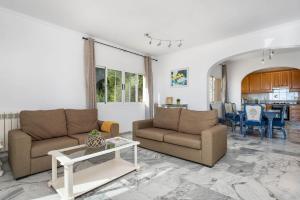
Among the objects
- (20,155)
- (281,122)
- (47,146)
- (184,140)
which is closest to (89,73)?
(47,146)

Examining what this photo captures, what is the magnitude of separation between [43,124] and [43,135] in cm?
19

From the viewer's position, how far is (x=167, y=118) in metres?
3.59

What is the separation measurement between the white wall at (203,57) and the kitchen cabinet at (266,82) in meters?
4.46

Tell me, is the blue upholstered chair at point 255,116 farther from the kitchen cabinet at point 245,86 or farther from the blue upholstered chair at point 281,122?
the kitchen cabinet at point 245,86

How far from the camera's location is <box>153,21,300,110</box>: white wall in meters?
3.68

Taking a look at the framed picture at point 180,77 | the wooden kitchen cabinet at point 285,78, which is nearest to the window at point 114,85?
the framed picture at point 180,77

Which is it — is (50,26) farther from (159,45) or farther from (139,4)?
(159,45)

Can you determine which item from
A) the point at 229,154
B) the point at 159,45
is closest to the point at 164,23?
the point at 159,45

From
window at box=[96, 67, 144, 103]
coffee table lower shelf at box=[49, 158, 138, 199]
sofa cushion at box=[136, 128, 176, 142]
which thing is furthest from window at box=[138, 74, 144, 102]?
coffee table lower shelf at box=[49, 158, 138, 199]

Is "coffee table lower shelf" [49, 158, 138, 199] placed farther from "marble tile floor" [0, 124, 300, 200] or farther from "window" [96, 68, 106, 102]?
"window" [96, 68, 106, 102]

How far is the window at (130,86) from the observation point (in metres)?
5.21

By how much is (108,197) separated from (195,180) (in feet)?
3.69

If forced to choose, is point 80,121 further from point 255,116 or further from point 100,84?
point 255,116

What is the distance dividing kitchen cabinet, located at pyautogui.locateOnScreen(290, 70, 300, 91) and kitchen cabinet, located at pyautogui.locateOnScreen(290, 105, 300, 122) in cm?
79
